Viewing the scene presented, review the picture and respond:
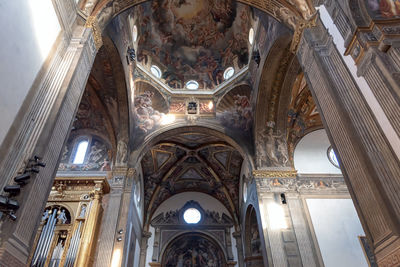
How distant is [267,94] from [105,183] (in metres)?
7.75

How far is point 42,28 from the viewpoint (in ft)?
16.1

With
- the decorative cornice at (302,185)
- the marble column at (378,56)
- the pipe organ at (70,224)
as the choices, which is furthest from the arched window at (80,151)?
the marble column at (378,56)

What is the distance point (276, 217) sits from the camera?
35.9 ft

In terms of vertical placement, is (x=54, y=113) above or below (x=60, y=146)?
above

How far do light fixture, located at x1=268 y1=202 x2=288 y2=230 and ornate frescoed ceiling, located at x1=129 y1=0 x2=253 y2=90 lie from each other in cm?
729

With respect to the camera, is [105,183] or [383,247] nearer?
[383,247]

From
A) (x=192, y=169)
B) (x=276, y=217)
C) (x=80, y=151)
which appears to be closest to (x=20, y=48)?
(x=80, y=151)

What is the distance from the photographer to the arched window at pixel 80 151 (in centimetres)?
1277

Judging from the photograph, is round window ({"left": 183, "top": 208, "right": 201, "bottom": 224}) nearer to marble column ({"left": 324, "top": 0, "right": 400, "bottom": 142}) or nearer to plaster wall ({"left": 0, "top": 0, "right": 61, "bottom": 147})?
plaster wall ({"left": 0, "top": 0, "right": 61, "bottom": 147})

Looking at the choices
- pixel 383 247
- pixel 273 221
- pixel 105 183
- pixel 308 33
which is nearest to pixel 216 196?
pixel 273 221

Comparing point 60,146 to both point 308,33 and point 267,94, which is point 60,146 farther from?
point 267,94

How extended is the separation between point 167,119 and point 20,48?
9.98 metres

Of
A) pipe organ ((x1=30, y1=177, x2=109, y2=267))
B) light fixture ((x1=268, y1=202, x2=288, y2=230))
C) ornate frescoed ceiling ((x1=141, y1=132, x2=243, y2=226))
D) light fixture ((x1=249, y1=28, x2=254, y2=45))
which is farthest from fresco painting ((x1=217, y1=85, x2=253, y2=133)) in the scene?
pipe organ ((x1=30, y1=177, x2=109, y2=267))

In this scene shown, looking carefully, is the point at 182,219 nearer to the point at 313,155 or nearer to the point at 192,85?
the point at 192,85
